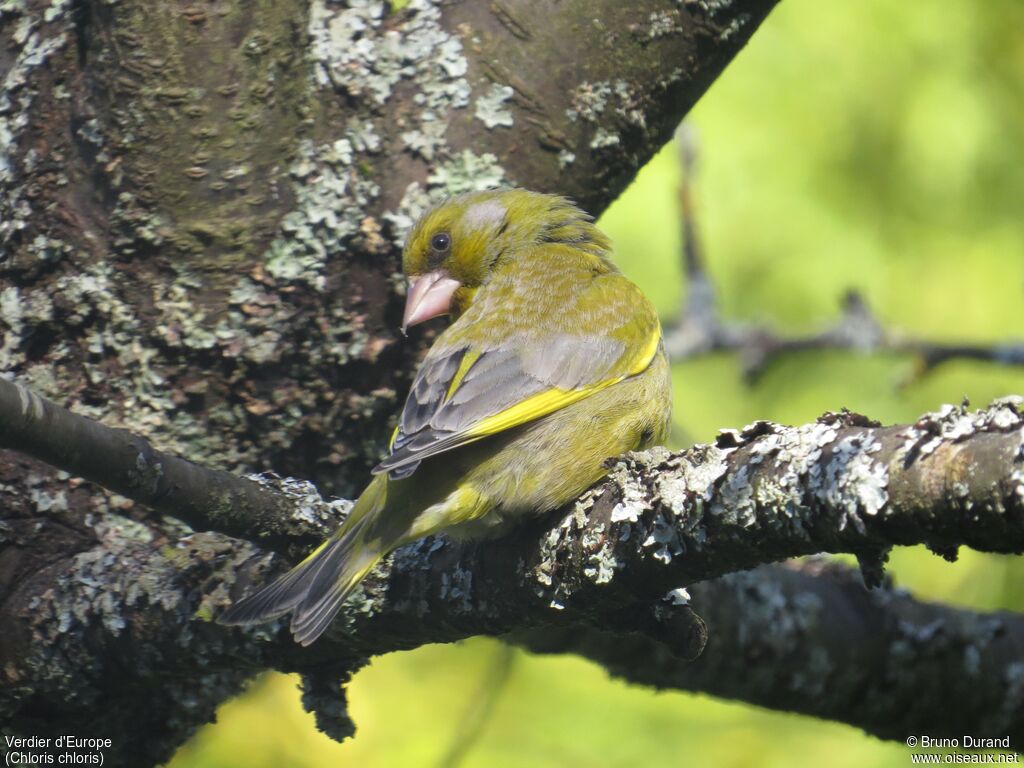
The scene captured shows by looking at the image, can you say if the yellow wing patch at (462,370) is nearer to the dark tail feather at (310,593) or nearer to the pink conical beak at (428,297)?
the pink conical beak at (428,297)

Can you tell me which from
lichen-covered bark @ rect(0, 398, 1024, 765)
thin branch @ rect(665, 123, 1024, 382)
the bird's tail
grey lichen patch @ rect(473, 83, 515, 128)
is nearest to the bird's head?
grey lichen patch @ rect(473, 83, 515, 128)

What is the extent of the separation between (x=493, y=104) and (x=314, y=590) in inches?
59.6

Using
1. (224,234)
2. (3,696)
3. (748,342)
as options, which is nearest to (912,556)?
(748,342)

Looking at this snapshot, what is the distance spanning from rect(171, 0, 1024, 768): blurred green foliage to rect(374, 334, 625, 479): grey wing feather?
2002 mm

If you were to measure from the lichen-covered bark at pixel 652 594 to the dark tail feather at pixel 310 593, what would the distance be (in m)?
0.09

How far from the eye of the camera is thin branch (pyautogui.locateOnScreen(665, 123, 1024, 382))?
4.68 m

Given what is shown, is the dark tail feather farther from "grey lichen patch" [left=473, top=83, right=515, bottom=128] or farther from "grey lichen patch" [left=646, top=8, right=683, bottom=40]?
"grey lichen patch" [left=646, top=8, right=683, bottom=40]

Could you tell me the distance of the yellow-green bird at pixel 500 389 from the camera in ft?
8.76

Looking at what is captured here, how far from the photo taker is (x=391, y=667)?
515 centimetres

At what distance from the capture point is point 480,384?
3057mm

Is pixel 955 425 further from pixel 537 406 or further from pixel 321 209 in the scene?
pixel 321 209

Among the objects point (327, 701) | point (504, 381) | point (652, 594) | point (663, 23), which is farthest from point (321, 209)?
point (652, 594)

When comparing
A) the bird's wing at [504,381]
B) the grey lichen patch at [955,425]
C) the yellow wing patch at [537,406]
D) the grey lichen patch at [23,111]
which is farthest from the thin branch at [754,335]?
the grey lichen patch at [955,425]

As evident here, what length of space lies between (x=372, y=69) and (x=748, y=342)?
2718 mm
